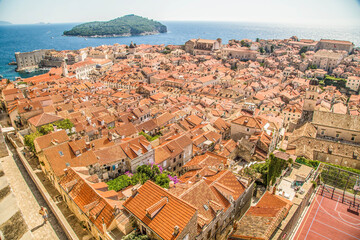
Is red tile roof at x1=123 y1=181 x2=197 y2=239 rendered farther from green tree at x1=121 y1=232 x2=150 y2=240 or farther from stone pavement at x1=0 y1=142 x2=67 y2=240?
stone pavement at x1=0 y1=142 x2=67 y2=240

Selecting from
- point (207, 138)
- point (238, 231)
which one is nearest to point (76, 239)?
point (238, 231)

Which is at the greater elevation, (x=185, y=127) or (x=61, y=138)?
(x=61, y=138)

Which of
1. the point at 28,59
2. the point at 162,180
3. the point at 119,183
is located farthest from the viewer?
the point at 28,59

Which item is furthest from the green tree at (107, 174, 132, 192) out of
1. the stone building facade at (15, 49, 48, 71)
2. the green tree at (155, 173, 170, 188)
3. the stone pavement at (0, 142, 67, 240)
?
the stone building facade at (15, 49, 48, 71)

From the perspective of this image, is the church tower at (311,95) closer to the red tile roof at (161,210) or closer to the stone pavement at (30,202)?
the red tile roof at (161,210)

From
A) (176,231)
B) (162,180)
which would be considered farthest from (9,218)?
(162,180)

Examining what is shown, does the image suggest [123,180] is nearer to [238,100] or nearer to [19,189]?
[19,189]

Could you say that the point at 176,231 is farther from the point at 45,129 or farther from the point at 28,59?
the point at 28,59

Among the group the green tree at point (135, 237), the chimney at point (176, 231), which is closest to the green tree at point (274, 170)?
the chimney at point (176, 231)
